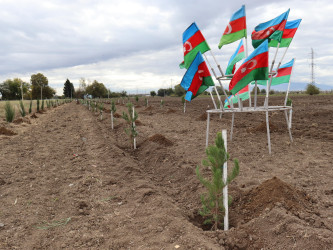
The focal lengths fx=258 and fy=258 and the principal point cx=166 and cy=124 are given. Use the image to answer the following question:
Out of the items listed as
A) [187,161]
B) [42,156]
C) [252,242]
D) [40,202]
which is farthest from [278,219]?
[42,156]

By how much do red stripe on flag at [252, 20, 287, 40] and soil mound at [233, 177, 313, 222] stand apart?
301 cm

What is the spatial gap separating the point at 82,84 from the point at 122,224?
99.0m

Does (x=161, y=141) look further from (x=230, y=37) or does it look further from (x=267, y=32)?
(x=267, y=32)

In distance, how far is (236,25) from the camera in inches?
212

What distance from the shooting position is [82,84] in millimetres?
95688

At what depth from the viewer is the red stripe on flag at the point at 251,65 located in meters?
4.31

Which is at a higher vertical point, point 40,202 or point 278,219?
point 278,219

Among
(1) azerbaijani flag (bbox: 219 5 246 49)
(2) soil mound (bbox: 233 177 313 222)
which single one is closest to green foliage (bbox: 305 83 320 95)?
(1) azerbaijani flag (bbox: 219 5 246 49)

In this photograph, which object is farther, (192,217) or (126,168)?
(126,168)

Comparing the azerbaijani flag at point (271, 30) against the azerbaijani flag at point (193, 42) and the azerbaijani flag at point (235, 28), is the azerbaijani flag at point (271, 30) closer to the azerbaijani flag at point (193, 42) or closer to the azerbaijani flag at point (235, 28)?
the azerbaijani flag at point (235, 28)

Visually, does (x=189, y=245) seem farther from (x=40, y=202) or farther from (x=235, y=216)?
(x=40, y=202)

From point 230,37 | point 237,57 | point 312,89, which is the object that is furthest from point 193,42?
point 312,89

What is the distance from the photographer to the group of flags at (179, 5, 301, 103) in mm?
4375

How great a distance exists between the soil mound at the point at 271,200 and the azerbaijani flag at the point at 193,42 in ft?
9.38
